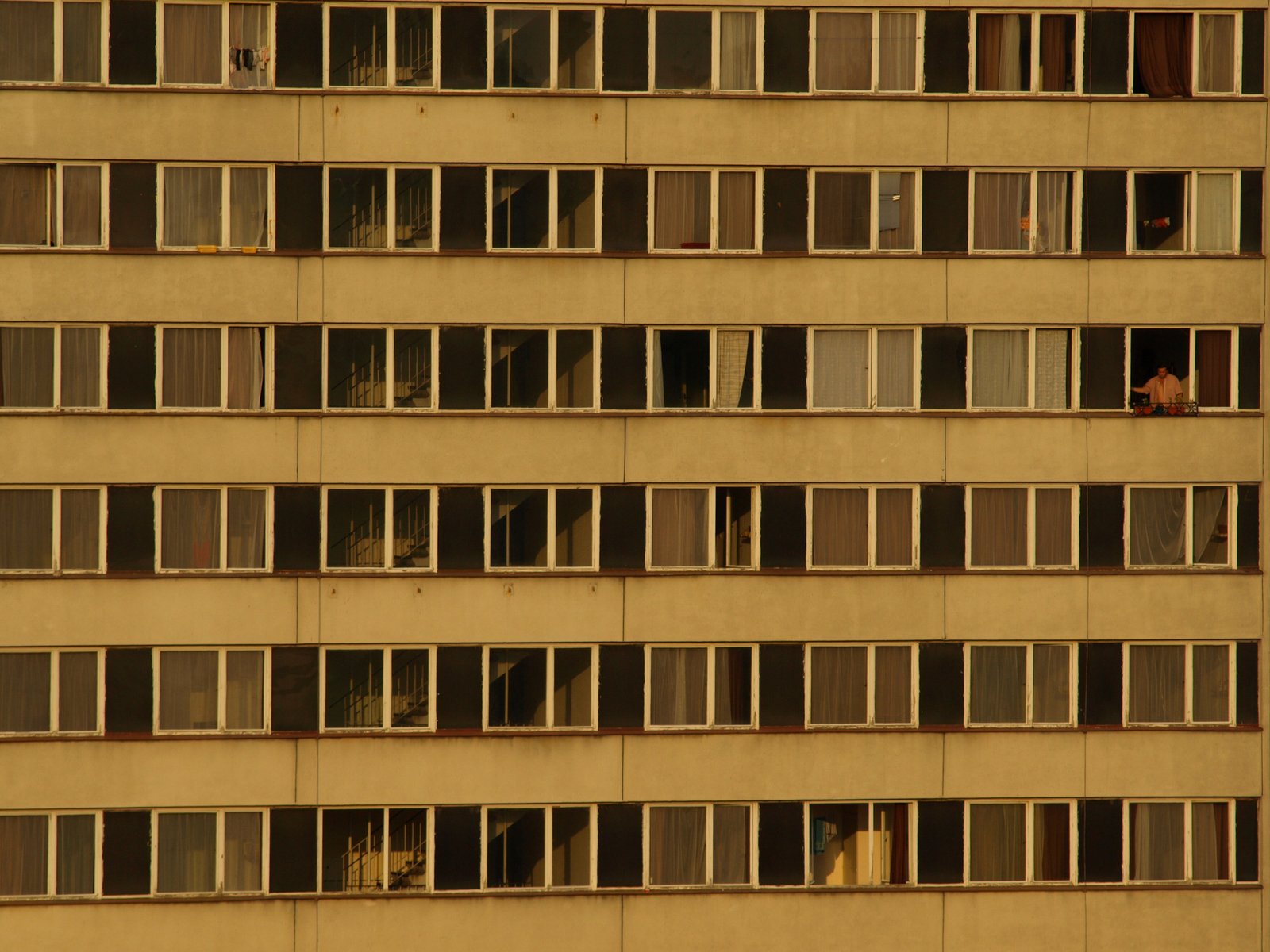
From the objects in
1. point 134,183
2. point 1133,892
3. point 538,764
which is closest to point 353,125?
point 134,183

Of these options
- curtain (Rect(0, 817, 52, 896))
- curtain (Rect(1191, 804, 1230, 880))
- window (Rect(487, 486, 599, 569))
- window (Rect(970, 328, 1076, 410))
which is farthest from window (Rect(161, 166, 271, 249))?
curtain (Rect(1191, 804, 1230, 880))

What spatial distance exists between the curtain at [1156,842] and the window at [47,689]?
21509 millimetres

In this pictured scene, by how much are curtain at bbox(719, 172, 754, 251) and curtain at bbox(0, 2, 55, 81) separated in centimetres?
1369

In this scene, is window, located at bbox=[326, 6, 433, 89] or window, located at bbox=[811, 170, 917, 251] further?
window, located at bbox=[811, 170, 917, 251]

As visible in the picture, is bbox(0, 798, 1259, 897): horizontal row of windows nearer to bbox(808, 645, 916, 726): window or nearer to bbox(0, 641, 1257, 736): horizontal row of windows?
bbox(0, 641, 1257, 736): horizontal row of windows

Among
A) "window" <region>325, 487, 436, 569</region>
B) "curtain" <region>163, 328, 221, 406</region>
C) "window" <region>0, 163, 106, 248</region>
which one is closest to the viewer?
"window" <region>0, 163, 106, 248</region>

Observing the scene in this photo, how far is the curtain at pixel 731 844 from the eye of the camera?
31859 millimetres

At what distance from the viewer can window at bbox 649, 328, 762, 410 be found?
3164 cm

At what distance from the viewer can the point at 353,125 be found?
102 ft

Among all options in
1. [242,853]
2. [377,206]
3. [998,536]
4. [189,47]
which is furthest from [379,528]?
[998,536]

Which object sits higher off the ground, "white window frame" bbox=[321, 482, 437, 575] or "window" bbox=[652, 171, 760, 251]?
"window" bbox=[652, 171, 760, 251]

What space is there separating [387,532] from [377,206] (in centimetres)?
662

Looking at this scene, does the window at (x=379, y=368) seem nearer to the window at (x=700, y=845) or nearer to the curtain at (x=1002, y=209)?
the window at (x=700, y=845)

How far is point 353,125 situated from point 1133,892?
74.0 feet
